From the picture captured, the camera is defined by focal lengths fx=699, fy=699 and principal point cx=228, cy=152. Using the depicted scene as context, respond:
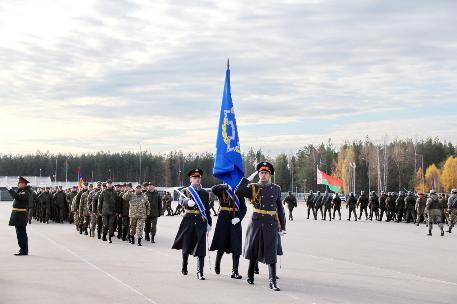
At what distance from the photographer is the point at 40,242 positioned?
66.5ft

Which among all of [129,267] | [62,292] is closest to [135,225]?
[129,267]

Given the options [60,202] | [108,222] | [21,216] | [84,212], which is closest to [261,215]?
[21,216]

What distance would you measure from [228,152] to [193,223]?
5.13 ft

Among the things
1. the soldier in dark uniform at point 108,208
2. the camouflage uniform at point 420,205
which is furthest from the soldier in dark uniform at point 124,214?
the camouflage uniform at point 420,205

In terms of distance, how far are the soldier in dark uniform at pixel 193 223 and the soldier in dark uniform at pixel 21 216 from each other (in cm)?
507

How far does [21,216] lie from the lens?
53.0ft

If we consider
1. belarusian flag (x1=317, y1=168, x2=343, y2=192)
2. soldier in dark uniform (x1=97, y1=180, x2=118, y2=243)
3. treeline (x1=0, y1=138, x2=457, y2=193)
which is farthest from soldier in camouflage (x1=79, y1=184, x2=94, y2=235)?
treeline (x1=0, y1=138, x2=457, y2=193)

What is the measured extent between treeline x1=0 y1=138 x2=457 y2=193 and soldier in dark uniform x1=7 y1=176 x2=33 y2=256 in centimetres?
8404

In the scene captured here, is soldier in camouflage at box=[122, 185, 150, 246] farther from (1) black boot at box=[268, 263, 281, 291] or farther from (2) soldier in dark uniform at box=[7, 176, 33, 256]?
(1) black boot at box=[268, 263, 281, 291]

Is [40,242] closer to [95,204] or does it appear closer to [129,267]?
[95,204]

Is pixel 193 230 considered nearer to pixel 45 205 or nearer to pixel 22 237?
pixel 22 237

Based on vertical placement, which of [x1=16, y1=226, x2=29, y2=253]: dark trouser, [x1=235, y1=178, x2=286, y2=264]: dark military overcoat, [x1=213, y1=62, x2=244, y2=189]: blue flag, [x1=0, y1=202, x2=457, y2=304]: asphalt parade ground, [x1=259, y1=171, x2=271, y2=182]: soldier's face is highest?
[x1=213, y1=62, x2=244, y2=189]: blue flag

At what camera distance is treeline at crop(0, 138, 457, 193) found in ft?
411

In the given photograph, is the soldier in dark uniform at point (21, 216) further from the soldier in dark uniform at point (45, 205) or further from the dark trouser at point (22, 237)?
the soldier in dark uniform at point (45, 205)
